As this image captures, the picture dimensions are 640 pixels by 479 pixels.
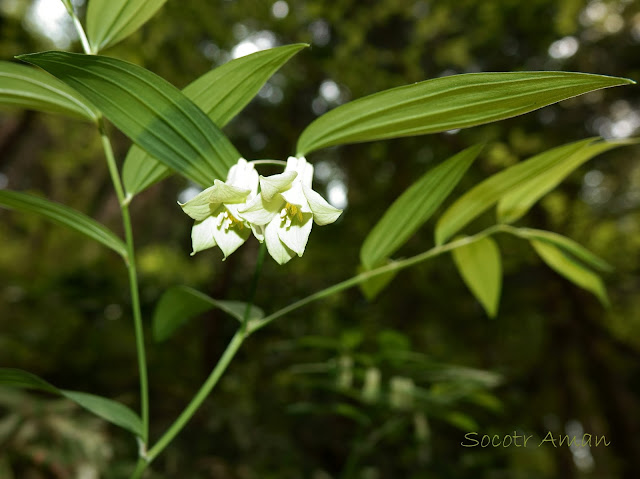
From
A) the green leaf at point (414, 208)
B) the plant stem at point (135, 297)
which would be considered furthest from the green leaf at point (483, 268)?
the plant stem at point (135, 297)

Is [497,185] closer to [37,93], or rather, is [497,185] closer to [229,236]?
[229,236]

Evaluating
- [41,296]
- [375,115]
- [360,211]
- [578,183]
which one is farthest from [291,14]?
[375,115]

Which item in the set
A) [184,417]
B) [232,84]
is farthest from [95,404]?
[232,84]

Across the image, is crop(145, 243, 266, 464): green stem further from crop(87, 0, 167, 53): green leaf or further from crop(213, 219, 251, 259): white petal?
crop(87, 0, 167, 53): green leaf

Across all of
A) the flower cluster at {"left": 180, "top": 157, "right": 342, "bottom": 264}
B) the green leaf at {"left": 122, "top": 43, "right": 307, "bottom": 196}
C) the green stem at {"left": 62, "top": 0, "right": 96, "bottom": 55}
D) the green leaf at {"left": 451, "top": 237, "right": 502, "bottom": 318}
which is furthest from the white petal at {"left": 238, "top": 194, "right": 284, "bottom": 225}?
the green leaf at {"left": 451, "top": 237, "right": 502, "bottom": 318}

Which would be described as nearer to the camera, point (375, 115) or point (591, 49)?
point (375, 115)

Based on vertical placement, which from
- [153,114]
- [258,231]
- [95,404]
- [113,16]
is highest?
[113,16]

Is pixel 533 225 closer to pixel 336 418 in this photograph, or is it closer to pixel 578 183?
pixel 578 183
